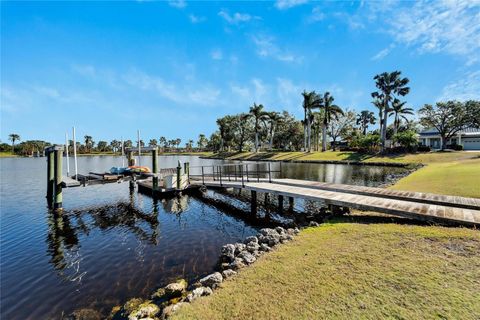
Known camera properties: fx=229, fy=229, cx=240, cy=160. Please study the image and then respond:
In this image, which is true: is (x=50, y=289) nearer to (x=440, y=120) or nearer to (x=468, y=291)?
(x=468, y=291)

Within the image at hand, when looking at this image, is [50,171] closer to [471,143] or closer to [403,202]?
[403,202]

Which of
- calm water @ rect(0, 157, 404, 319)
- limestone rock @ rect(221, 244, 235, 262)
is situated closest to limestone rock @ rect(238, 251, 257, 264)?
limestone rock @ rect(221, 244, 235, 262)

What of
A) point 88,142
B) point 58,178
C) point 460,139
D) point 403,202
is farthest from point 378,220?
point 88,142

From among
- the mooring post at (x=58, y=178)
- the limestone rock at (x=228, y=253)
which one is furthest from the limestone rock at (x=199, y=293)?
the mooring post at (x=58, y=178)

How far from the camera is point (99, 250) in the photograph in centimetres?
908

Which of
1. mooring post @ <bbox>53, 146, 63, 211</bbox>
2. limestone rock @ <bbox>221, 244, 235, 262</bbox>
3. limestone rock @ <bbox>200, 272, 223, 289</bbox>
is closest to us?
limestone rock @ <bbox>200, 272, 223, 289</bbox>

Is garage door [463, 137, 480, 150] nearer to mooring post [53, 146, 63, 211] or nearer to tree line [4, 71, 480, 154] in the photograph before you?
tree line [4, 71, 480, 154]

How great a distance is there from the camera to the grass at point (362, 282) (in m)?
3.90

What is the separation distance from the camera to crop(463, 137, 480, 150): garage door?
5257 cm

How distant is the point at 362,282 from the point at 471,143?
7142 centimetres

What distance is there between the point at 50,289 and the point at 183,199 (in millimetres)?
11053

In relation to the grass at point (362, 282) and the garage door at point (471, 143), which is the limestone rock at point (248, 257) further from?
the garage door at point (471, 143)

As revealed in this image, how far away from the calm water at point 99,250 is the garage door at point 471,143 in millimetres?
66948

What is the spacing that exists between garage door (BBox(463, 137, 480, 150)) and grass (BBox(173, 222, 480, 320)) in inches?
2594
